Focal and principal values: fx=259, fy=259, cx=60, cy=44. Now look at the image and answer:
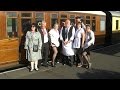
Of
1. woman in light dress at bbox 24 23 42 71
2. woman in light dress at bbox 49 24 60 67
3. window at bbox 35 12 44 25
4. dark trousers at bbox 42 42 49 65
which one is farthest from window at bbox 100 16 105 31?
woman in light dress at bbox 24 23 42 71

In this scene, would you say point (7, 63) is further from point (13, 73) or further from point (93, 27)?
point (93, 27)

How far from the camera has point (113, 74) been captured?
28.3 feet

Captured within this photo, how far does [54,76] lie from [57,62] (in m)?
2.46

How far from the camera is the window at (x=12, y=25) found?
9.12 m

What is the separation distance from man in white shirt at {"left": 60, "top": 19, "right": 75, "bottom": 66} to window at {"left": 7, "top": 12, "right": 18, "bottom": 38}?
1749 mm

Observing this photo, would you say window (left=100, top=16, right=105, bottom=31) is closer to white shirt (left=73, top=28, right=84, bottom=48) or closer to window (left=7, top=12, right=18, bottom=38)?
white shirt (left=73, top=28, right=84, bottom=48)

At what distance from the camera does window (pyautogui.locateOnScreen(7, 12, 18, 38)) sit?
9125 mm

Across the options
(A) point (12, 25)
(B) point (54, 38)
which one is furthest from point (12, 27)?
(B) point (54, 38)

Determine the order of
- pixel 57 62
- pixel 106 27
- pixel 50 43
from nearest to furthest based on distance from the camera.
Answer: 1. pixel 50 43
2. pixel 57 62
3. pixel 106 27

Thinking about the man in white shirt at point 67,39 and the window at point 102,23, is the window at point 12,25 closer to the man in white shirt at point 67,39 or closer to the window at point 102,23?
the man in white shirt at point 67,39

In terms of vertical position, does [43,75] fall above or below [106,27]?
below

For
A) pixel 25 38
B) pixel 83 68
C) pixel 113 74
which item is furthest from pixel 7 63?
pixel 113 74

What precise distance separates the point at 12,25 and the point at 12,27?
2.8 inches

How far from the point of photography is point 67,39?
959cm
